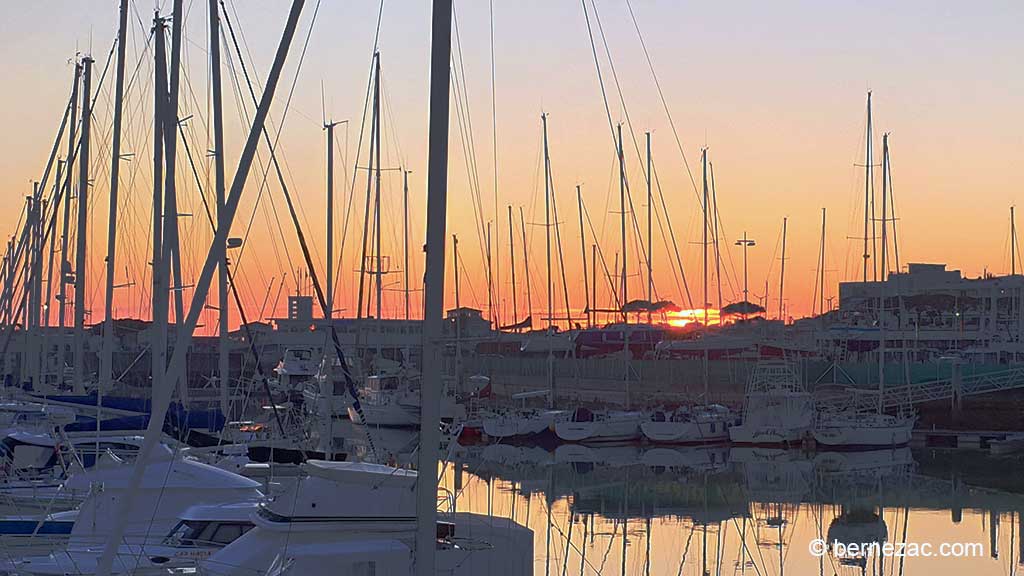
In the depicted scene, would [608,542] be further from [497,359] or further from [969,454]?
[497,359]

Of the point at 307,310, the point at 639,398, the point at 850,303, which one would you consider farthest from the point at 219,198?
the point at 850,303

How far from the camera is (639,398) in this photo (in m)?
63.8

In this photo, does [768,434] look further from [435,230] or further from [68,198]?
[435,230]

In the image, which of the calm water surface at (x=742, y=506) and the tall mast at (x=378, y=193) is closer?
the calm water surface at (x=742, y=506)

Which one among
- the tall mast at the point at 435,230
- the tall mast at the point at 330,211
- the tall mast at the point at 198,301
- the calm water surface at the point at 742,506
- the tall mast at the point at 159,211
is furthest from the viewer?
the tall mast at the point at 330,211

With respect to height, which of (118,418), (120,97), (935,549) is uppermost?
(120,97)

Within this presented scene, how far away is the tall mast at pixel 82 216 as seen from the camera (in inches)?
1227

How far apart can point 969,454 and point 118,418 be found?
30.7 meters

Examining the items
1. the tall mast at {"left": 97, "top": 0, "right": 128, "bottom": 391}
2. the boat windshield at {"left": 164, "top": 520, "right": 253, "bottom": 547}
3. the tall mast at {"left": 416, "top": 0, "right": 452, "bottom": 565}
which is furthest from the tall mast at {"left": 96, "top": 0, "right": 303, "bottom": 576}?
the tall mast at {"left": 97, "top": 0, "right": 128, "bottom": 391}

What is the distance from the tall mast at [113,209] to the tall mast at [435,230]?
22.1 m

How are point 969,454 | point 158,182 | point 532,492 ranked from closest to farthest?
point 158,182 < point 532,492 < point 969,454

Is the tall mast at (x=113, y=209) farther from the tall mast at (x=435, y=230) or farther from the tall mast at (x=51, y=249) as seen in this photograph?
the tall mast at (x=435, y=230)

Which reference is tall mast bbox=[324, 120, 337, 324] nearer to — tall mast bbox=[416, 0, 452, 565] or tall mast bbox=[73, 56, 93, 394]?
tall mast bbox=[73, 56, 93, 394]

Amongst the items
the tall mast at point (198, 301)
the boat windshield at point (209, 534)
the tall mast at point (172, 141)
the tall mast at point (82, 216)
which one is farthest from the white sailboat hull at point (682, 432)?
the tall mast at point (198, 301)
